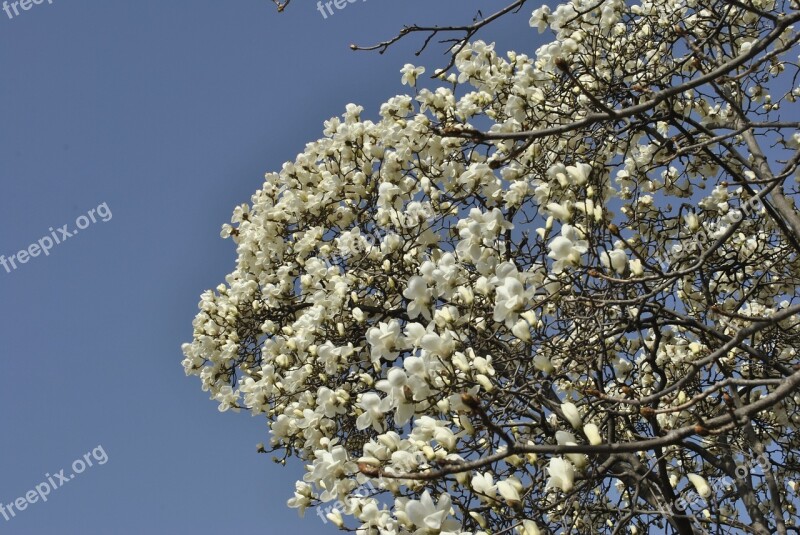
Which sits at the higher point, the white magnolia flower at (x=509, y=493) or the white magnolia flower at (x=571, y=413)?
the white magnolia flower at (x=571, y=413)

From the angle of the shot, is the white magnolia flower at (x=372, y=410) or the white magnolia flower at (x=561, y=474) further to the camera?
the white magnolia flower at (x=372, y=410)

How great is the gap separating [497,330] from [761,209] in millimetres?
2913

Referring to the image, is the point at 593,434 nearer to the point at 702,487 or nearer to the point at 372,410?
the point at 702,487

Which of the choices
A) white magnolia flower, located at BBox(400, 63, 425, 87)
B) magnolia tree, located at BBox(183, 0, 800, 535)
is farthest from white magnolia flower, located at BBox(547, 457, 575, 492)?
white magnolia flower, located at BBox(400, 63, 425, 87)

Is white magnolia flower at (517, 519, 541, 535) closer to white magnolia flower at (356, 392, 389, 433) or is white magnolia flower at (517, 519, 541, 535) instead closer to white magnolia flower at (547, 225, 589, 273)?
white magnolia flower at (356, 392, 389, 433)

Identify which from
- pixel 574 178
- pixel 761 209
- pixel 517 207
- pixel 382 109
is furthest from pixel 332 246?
pixel 761 209

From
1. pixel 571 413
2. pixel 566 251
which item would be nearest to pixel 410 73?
pixel 566 251

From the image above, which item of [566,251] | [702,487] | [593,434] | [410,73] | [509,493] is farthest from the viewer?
[410,73]

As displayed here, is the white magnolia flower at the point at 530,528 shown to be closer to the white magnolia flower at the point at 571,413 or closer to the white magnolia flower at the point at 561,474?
the white magnolia flower at the point at 561,474

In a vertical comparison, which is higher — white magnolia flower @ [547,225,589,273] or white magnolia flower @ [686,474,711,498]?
white magnolia flower @ [547,225,589,273]

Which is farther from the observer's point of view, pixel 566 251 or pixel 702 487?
pixel 566 251

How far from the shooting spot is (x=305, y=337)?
4742 millimetres

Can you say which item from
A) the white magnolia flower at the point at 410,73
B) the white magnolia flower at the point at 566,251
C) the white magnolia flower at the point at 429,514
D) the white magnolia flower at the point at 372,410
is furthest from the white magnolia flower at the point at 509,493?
the white magnolia flower at the point at 410,73

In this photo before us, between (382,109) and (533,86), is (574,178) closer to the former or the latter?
(533,86)
